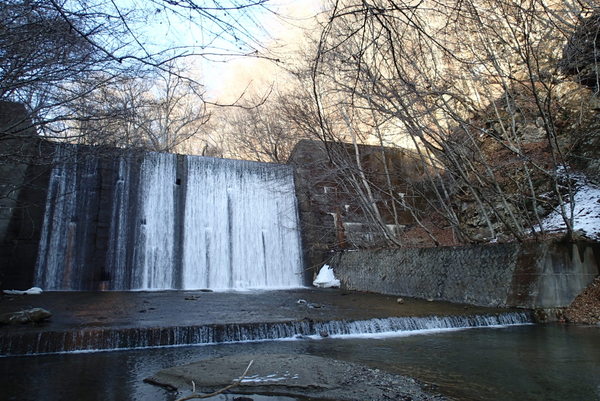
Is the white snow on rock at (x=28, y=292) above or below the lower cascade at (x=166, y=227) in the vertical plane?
below

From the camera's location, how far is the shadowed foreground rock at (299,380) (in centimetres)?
284

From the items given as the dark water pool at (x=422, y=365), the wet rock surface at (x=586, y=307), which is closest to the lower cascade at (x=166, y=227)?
the dark water pool at (x=422, y=365)

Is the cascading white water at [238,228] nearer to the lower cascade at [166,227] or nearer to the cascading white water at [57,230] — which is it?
the lower cascade at [166,227]

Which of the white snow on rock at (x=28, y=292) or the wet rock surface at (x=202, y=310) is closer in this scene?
the wet rock surface at (x=202, y=310)

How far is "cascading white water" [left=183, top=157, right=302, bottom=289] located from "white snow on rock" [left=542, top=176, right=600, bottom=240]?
7.17m

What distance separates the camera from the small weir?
4590mm

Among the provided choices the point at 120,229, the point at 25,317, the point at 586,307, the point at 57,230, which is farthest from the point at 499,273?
the point at 57,230

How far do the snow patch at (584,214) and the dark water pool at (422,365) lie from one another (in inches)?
123

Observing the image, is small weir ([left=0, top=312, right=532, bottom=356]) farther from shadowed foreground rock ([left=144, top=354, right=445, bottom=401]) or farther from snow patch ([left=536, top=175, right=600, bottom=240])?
snow patch ([left=536, top=175, right=600, bottom=240])

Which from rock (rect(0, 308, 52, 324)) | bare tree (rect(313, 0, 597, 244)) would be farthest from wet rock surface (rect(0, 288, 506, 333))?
bare tree (rect(313, 0, 597, 244))

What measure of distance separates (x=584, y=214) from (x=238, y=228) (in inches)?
352

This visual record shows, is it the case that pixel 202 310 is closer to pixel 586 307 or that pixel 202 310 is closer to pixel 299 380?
pixel 299 380

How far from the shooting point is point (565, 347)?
4.72m

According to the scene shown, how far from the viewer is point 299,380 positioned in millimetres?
3059
